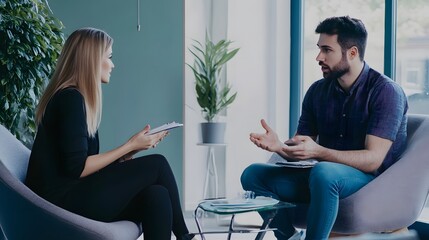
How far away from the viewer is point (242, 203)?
2768 mm

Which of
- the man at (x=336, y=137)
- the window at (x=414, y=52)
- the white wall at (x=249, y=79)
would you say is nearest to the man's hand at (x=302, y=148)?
the man at (x=336, y=137)

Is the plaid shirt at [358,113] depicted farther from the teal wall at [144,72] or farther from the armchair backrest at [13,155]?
the teal wall at [144,72]

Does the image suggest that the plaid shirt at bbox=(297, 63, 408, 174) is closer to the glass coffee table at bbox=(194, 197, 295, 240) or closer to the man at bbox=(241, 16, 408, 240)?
the man at bbox=(241, 16, 408, 240)

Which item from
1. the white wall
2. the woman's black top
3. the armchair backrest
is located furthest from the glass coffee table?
the white wall

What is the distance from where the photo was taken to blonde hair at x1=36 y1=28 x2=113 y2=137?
2.73 m

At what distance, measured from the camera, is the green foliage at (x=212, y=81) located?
510 cm

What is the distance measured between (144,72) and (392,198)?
7.87 feet

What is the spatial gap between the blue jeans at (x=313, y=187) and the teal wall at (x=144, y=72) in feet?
5.25

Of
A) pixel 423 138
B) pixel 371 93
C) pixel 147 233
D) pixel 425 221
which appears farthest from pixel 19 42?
pixel 425 221

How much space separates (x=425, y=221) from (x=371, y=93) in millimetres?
1165

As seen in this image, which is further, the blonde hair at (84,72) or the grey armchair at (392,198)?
the grey armchair at (392,198)

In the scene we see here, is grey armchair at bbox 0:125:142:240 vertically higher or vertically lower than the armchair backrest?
lower

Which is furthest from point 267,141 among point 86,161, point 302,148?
point 86,161

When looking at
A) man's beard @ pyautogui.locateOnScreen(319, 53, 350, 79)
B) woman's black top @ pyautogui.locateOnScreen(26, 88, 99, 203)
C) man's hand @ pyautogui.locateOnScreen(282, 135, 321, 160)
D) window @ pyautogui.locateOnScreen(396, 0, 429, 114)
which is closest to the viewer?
woman's black top @ pyautogui.locateOnScreen(26, 88, 99, 203)
